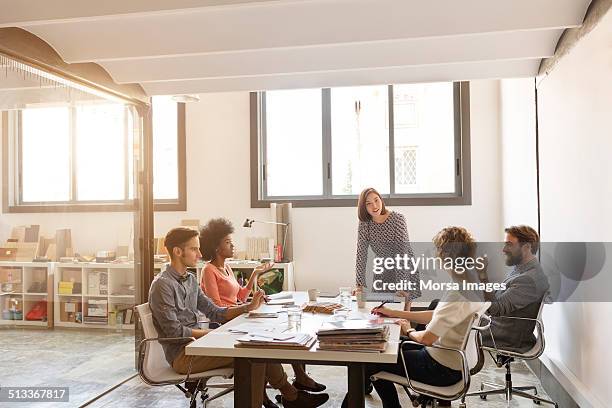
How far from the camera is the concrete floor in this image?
3703mm

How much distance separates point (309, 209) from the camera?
261 inches

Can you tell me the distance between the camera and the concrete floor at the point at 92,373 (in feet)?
12.1

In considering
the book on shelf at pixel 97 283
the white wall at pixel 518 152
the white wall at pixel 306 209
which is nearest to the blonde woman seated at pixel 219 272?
the white wall at pixel 306 209

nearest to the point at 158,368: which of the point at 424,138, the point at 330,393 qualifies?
the point at 330,393

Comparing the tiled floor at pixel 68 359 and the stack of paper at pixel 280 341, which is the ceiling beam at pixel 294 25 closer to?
the stack of paper at pixel 280 341

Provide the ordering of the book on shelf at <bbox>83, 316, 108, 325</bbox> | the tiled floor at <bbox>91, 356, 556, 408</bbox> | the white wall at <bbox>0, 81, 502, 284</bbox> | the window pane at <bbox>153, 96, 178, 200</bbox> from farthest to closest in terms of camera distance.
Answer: the window pane at <bbox>153, 96, 178, 200</bbox> < the white wall at <bbox>0, 81, 502, 284</bbox> < the book on shelf at <bbox>83, 316, 108, 325</bbox> < the tiled floor at <bbox>91, 356, 556, 408</bbox>

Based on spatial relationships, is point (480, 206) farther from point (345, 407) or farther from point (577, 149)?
point (345, 407)

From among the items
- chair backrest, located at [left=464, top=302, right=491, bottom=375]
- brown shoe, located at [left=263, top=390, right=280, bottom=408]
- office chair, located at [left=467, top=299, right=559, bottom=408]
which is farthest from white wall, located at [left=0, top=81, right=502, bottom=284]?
chair backrest, located at [left=464, top=302, right=491, bottom=375]

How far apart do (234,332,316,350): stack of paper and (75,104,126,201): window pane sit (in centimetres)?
284

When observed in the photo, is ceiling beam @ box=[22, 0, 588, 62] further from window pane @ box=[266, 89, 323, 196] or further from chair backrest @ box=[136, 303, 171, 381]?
window pane @ box=[266, 89, 323, 196]

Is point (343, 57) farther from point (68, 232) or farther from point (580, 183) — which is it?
point (68, 232)

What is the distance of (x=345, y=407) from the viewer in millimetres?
3354

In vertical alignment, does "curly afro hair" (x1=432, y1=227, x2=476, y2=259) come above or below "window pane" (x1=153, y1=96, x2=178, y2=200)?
below

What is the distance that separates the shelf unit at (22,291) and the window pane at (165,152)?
295 centimetres
